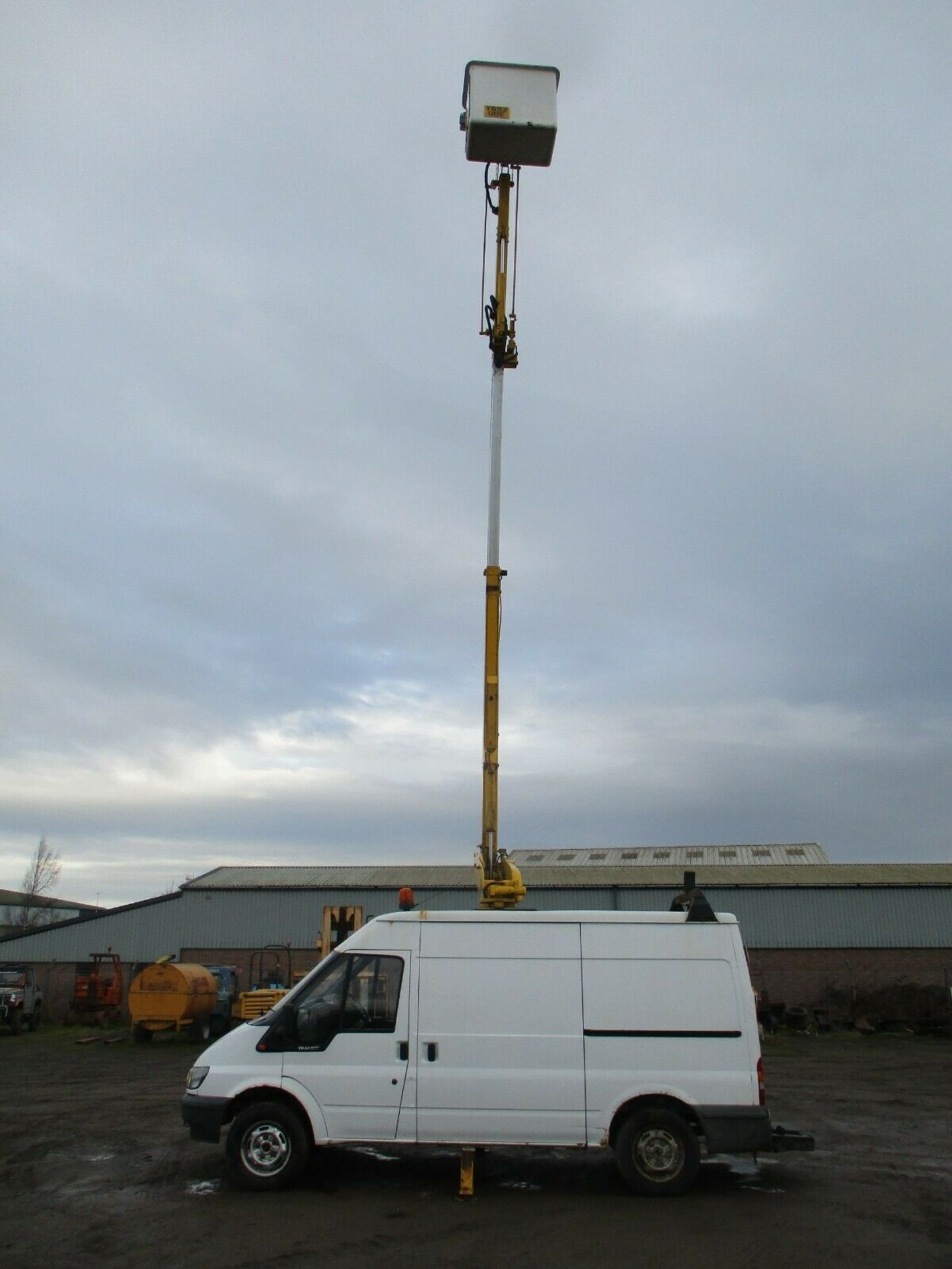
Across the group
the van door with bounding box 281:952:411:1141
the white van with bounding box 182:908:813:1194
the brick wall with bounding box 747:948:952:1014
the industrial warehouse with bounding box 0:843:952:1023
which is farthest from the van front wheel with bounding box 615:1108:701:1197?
the brick wall with bounding box 747:948:952:1014

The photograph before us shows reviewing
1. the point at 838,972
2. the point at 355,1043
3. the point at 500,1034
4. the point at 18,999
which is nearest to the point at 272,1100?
the point at 355,1043

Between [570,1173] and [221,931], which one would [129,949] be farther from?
[570,1173]

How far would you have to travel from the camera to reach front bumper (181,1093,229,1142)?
324 inches

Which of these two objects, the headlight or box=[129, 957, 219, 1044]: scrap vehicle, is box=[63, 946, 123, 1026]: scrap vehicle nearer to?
box=[129, 957, 219, 1044]: scrap vehicle

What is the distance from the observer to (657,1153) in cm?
806

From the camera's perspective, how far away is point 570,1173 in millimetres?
9055

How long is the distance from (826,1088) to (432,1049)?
1116 centimetres

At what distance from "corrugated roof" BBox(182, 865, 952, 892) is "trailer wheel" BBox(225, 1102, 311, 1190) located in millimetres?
28478

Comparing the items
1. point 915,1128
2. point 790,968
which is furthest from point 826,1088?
point 790,968

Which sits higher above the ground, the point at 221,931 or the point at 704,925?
the point at 221,931

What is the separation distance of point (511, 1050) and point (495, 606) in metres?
6.35

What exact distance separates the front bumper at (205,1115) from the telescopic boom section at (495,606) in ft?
13.2

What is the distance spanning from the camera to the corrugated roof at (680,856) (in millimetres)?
42688

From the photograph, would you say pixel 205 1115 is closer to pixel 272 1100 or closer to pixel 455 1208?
pixel 272 1100
